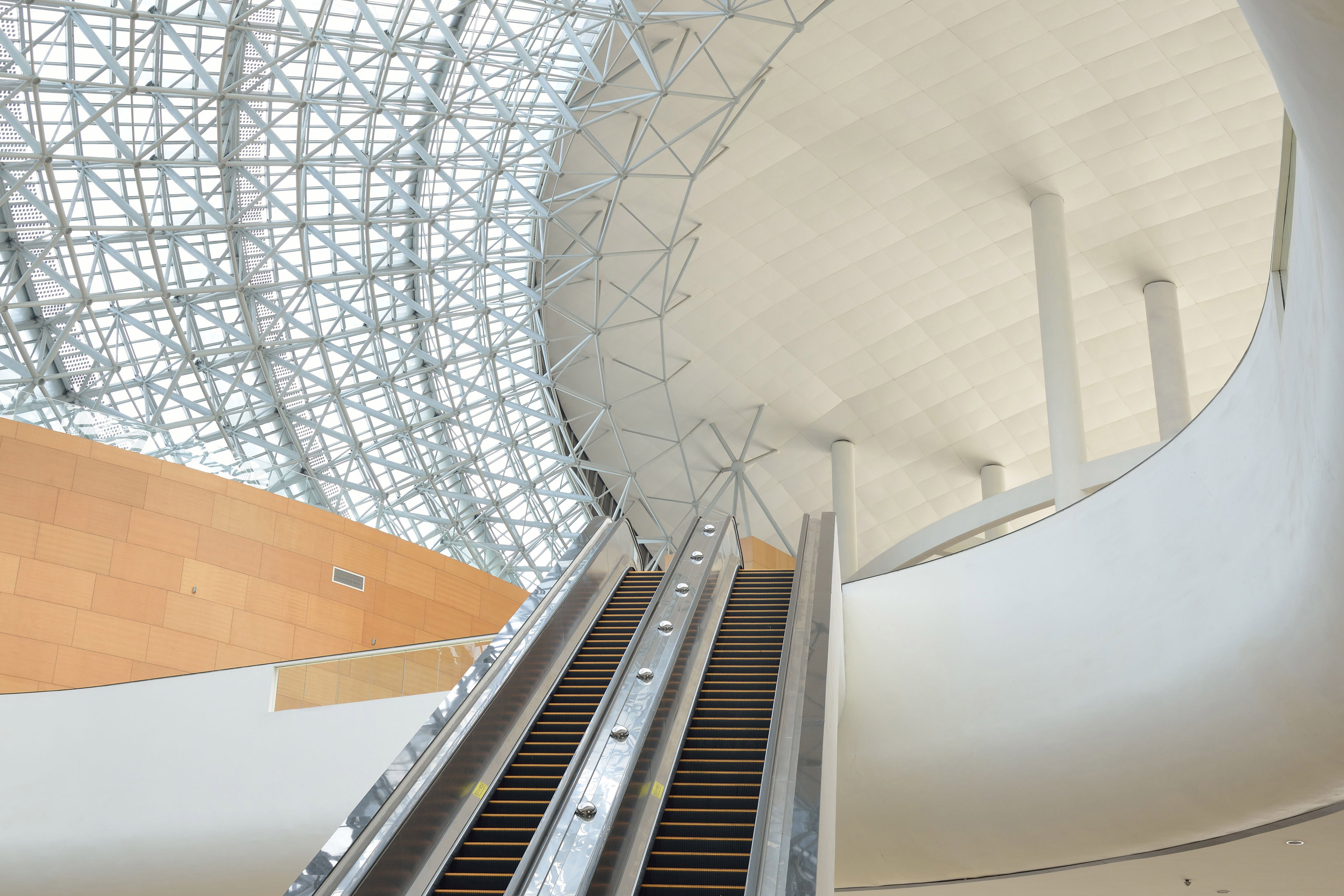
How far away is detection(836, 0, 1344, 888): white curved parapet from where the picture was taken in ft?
25.4

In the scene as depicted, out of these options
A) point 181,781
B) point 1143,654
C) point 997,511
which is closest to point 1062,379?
point 997,511

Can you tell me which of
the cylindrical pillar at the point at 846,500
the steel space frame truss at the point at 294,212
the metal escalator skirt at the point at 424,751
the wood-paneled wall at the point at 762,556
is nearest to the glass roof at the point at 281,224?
the steel space frame truss at the point at 294,212

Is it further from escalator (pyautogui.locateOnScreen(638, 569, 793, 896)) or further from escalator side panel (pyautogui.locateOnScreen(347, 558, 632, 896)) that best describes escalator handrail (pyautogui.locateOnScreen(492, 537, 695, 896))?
escalator (pyautogui.locateOnScreen(638, 569, 793, 896))

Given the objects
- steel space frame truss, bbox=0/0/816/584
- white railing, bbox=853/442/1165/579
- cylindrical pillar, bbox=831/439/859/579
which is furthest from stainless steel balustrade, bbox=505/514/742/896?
cylindrical pillar, bbox=831/439/859/579

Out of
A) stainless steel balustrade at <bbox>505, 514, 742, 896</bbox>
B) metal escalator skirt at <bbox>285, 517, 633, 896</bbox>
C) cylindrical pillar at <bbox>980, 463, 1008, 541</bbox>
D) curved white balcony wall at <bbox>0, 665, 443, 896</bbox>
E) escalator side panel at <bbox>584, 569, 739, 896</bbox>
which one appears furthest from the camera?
cylindrical pillar at <bbox>980, 463, 1008, 541</bbox>

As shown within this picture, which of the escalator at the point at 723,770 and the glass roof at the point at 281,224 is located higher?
the glass roof at the point at 281,224

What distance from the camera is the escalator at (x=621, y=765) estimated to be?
7.30m

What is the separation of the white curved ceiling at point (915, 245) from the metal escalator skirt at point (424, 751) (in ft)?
62.5

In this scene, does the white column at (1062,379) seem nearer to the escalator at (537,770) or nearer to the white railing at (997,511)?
the white railing at (997,511)

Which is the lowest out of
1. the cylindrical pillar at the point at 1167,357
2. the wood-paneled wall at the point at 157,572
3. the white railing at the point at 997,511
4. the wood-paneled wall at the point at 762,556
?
the wood-paneled wall at the point at 157,572

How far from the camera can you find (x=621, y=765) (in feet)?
27.6

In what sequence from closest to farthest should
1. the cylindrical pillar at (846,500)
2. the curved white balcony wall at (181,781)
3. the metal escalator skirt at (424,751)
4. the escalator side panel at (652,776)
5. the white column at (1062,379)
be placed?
the metal escalator skirt at (424,751) < the escalator side panel at (652,776) < the curved white balcony wall at (181,781) < the white column at (1062,379) < the cylindrical pillar at (846,500)

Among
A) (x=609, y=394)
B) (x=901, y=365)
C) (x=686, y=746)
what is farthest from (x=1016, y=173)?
(x=686, y=746)

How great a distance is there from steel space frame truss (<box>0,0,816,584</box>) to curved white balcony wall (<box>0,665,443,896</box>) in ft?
44.8
